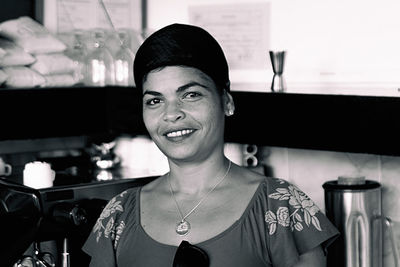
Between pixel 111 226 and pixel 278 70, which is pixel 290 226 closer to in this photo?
pixel 111 226

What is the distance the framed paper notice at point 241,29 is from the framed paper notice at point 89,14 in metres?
0.47

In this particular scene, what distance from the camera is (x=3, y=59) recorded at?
10.6 feet

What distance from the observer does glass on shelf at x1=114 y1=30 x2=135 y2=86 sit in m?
3.71

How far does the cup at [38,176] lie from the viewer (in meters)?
3.13

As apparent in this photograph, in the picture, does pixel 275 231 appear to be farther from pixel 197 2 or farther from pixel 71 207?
pixel 197 2

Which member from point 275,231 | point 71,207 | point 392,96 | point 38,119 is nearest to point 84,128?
point 38,119

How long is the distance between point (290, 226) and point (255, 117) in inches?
46.2

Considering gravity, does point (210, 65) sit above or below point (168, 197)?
above

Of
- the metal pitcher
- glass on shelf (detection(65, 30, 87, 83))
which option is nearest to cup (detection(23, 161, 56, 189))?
glass on shelf (detection(65, 30, 87, 83))

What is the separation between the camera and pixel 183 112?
69.6 inches

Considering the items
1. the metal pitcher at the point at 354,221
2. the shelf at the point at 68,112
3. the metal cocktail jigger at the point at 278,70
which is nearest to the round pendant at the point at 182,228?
the metal pitcher at the point at 354,221

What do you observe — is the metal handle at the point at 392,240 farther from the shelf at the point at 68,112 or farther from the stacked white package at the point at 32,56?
the stacked white package at the point at 32,56

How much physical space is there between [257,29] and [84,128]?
986mm

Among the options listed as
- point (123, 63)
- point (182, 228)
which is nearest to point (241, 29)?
point (123, 63)
